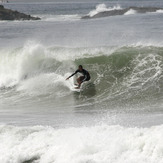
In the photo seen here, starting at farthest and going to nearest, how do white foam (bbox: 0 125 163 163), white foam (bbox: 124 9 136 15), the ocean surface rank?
white foam (bbox: 124 9 136 15) → the ocean surface → white foam (bbox: 0 125 163 163)

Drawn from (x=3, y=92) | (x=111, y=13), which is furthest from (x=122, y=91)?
(x=111, y=13)

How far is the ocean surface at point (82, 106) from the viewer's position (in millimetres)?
10438

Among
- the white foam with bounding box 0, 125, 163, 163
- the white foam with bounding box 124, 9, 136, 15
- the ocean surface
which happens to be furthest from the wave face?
the white foam with bounding box 124, 9, 136, 15

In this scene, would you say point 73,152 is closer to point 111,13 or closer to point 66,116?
point 66,116

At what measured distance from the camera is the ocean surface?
1044 cm

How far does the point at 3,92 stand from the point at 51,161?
33.7 feet

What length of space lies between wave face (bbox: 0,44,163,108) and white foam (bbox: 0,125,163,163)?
4.90 metres

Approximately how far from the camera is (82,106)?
16188 millimetres

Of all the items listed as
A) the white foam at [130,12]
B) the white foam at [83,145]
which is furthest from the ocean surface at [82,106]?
the white foam at [130,12]

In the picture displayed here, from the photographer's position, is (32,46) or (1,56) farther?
(1,56)

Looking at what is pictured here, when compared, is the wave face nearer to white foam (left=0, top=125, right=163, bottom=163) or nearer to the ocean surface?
the ocean surface

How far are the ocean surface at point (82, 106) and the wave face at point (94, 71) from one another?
0.12ft

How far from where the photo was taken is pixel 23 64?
22.9 metres

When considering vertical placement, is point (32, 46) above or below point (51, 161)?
above
